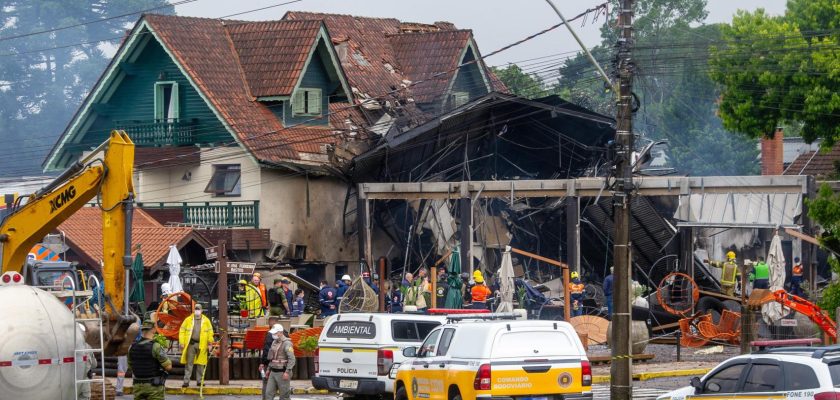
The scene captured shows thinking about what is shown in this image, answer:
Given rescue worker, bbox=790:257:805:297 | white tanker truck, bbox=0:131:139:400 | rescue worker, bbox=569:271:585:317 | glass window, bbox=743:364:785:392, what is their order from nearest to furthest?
glass window, bbox=743:364:785:392, white tanker truck, bbox=0:131:139:400, rescue worker, bbox=569:271:585:317, rescue worker, bbox=790:257:805:297

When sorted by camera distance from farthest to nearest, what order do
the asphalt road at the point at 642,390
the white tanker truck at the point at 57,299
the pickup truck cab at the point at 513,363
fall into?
1. the asphalt road at the point at 642,390
2. the pickup truck cab at the point at 513,363
3. the white tanker truck at the point at 57,299

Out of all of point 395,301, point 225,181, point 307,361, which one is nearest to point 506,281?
point 395,301

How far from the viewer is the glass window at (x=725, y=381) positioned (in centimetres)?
1831

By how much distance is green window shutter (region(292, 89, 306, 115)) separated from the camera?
48188 mm

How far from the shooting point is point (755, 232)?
57125 mm

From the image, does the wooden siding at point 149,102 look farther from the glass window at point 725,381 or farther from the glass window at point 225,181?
the glass window at point 725,381

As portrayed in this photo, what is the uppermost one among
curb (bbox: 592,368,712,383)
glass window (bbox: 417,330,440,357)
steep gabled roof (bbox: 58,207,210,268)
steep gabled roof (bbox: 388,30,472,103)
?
steep gabled roof (bbox: 388,30,472,103)

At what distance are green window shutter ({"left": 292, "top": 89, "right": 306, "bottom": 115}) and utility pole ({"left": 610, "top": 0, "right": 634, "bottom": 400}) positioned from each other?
82.3 feet

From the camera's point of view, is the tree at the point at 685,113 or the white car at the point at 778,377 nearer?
the white car at the point at 778,377

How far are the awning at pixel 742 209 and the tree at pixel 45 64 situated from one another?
62058 mm

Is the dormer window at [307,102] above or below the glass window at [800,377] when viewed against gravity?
above

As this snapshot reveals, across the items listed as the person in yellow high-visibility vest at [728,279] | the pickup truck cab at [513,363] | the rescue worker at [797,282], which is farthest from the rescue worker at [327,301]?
the pickup truck cab at [513,363]

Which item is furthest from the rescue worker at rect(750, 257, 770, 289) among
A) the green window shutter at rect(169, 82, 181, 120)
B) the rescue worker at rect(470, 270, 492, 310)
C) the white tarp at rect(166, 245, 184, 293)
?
the green window shutter at rect(169, 82, 181, 120)

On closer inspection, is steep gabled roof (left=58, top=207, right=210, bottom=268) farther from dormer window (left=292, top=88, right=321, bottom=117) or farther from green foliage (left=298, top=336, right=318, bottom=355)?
green foliage (left=298, top=336, right=318, bottom=355)
